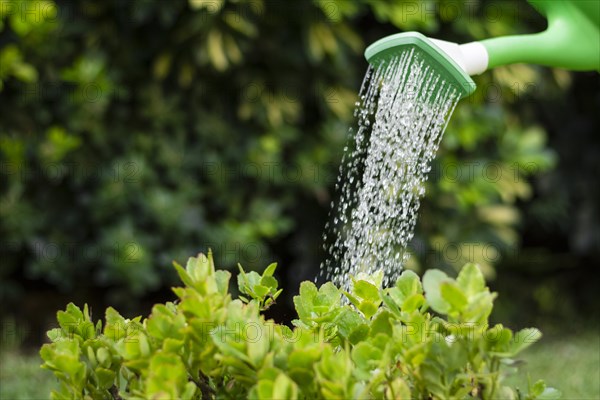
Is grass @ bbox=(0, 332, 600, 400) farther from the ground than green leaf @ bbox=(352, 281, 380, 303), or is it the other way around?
grass @ bbox=(0, 332, 600, 400)

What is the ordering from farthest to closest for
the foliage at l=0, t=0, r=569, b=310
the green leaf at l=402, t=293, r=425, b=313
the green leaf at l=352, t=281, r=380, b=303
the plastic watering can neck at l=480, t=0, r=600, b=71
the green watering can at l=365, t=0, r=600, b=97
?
the foliage at l=0, t=0, r=569, b=310 → the plastic watering can neck at l=480, t=0, r=600, b=71 → the green watering can at l=365, t=0, r=600, b=97 → the green leaf at l=352, t=281, r=380, b=303 → the green leaf at l=402, t=293, r=425, b=313

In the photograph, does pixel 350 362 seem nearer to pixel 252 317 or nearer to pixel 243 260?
pixel 252 317

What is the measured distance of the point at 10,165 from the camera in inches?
152

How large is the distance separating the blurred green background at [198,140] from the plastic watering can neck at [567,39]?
71.2 inches

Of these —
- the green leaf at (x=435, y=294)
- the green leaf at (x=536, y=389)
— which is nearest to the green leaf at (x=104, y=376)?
the green leaf at (x=435, y=294)

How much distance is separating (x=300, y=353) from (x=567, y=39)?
124 centimetres

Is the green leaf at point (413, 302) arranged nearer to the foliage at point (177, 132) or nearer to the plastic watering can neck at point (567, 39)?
the plastic watering can neck at point (567, 39)

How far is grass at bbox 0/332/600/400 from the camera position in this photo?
3.09 m

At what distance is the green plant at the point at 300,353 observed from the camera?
3.80ft

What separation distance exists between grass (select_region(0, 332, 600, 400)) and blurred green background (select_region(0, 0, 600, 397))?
0.13m

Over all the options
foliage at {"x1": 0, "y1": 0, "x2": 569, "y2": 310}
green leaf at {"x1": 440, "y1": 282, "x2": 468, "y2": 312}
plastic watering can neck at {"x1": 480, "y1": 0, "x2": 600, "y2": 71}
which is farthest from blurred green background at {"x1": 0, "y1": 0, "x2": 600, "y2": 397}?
green leaf at {"x1": 440, "y1": 282, "x2": 468, "y2": 312}

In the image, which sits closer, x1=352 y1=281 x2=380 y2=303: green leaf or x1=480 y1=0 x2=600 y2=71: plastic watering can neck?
x1=352 y1=281 x2=380 y2=303: green leaf

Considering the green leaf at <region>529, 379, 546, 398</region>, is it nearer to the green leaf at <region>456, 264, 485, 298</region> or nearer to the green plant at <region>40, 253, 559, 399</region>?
the green plant at <region>40, 253, 559, 399</region>

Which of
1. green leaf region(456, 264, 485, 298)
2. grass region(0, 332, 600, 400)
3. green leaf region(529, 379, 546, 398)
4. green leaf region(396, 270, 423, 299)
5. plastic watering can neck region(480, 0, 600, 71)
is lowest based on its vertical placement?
green leaf region(529, 379, 546, 398)
